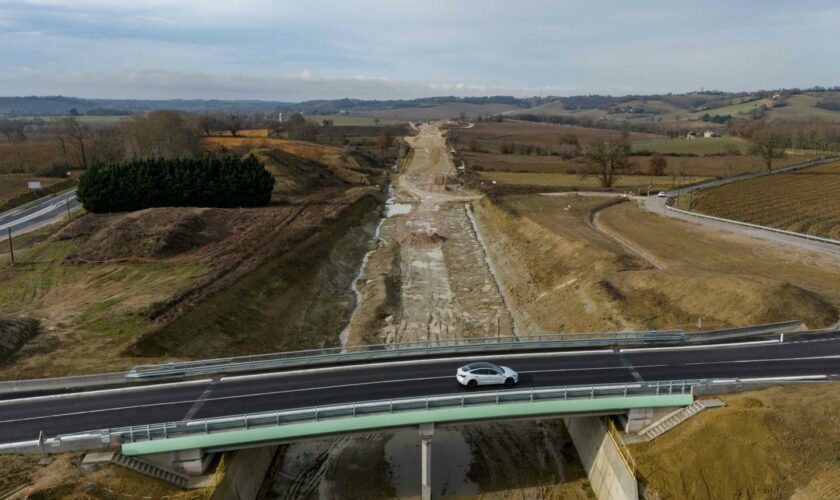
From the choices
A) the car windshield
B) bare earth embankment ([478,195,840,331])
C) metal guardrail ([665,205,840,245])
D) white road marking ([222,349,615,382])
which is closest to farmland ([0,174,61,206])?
bare earth embankment ([478,195,840,331])

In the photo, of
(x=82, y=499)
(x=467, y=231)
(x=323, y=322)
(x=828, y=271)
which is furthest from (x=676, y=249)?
(x=82, y=499)

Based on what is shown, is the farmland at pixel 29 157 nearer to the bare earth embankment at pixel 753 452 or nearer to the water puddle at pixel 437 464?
the water puddle at pixel 437 464

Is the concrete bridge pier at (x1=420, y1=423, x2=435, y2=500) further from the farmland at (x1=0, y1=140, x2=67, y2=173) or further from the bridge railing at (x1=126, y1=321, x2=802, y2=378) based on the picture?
the farmland at (x1=0, y1=140, x2=67, y2=173)

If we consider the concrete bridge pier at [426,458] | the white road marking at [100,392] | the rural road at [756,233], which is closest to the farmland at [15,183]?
the white road marking at [100,392]

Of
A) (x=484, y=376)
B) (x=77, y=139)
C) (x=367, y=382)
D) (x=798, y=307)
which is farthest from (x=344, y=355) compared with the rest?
(x=77, y=139)

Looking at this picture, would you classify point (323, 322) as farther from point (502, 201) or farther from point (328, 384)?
point (502, 201)

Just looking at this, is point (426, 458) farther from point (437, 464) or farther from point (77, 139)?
point (77, 139)

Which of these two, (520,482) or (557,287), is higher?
(557,287)
